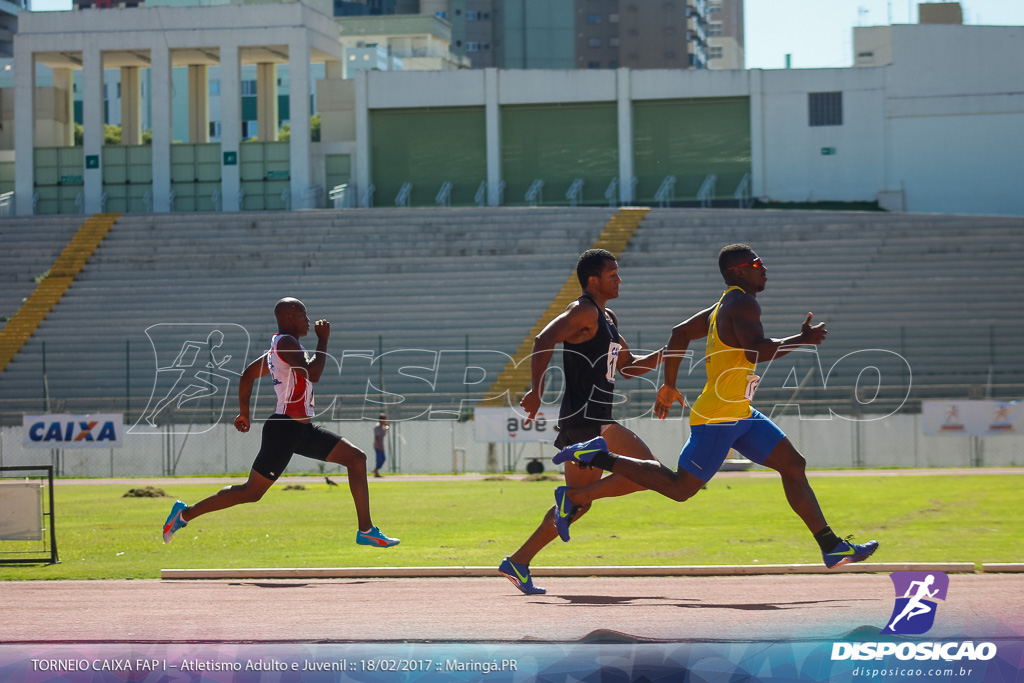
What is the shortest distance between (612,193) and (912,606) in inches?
1708

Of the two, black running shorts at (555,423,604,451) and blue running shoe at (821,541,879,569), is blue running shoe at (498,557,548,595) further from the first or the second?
blue running shoe at (821,541,879,569)

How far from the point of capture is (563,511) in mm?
8070

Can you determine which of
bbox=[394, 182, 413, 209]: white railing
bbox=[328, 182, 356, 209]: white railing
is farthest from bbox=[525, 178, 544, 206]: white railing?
bbox=[328, 182, 356, 209]: white railing

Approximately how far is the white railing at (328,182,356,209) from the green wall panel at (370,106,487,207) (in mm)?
1361

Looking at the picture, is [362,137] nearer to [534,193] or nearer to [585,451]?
[534,193]

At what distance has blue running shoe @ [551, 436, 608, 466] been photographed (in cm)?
775

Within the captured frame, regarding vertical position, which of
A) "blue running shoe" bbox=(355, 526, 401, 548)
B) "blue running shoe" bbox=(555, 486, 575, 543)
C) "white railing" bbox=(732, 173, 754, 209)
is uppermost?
"white railing" bbox=(732, 173, 754, 209)

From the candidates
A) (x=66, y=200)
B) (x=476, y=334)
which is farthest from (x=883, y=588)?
(x=66, y=200)

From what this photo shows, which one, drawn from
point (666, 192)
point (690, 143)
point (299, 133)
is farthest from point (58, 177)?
point (690, 143)

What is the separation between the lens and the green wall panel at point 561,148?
50.3 metres

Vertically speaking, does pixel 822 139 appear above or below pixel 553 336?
above

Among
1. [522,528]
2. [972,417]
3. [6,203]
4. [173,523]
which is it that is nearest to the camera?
[173,523]

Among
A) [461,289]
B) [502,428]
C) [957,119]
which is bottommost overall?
[502,428]

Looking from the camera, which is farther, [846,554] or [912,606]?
[846,554]
